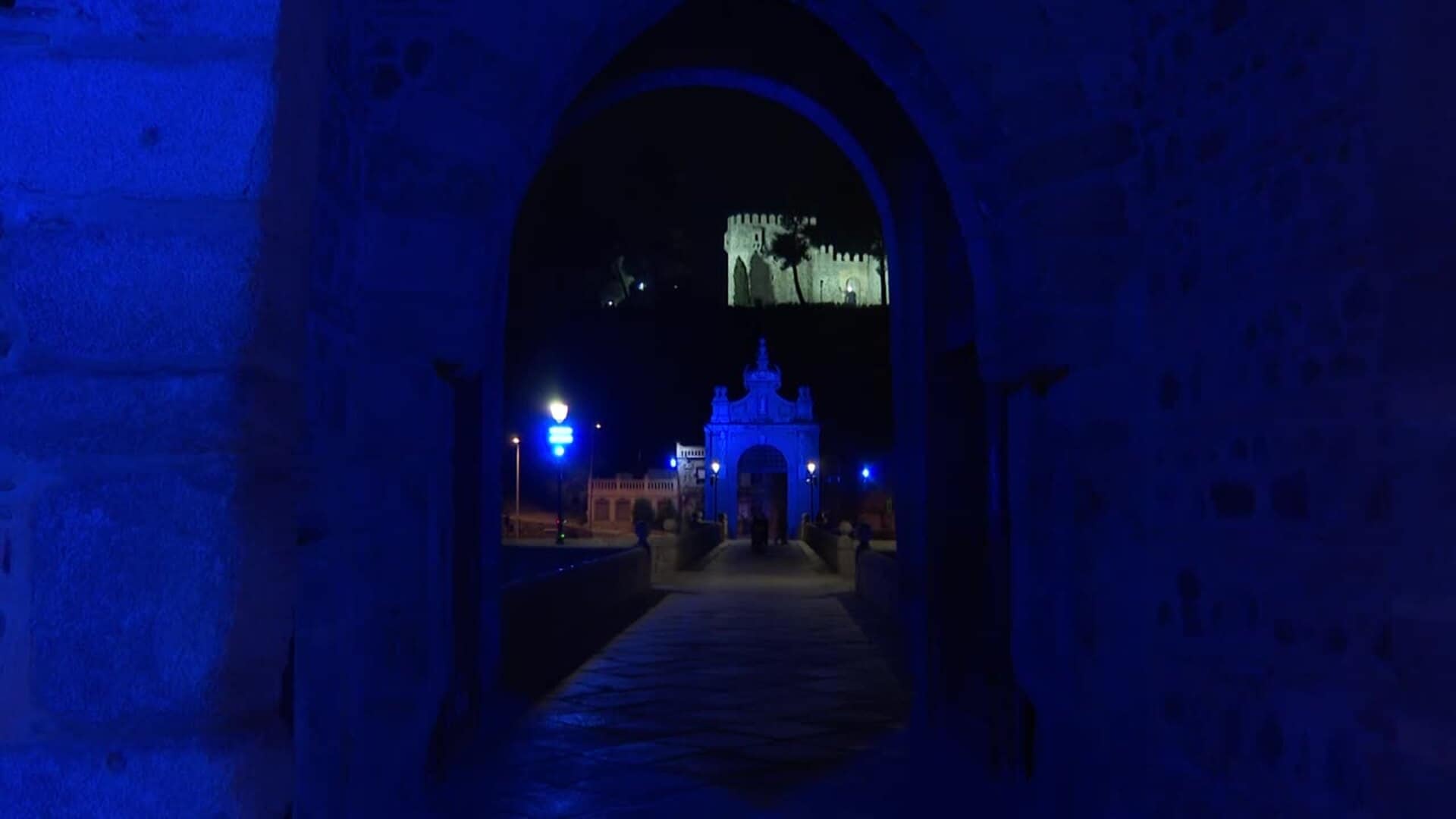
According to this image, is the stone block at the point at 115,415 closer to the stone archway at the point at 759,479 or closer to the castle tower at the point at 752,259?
the stone archway at the point at 759,479

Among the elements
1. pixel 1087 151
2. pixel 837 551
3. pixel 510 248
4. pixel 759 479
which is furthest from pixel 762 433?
pixel 1087 151

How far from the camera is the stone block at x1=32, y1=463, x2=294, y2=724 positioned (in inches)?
83.7

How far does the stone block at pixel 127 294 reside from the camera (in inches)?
86.6

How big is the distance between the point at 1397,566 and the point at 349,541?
302 centimetres

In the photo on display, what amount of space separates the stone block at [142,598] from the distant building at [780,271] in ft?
229

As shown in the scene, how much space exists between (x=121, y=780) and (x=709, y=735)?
14.4 feet

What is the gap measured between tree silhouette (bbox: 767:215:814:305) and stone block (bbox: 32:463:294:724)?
70.2 metres

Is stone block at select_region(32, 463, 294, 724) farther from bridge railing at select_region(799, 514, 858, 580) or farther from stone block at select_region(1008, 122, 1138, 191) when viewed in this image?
bridge railing at select_region(799, 514, 858, 580)

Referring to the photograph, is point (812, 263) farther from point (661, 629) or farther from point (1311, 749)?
point (1311, 749)

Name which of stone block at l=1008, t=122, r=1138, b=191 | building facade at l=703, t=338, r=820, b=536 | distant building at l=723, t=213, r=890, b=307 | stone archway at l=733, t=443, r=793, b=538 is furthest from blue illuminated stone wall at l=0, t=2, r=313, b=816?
distant building at l=723, t=213, r=890, b=307

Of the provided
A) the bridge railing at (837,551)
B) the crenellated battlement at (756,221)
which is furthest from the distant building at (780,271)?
the bridge railing at (837,551)

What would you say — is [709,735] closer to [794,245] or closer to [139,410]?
[139,410]

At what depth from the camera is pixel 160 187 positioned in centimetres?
224

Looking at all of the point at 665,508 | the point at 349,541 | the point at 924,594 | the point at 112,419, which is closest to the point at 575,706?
the point at 924,594
